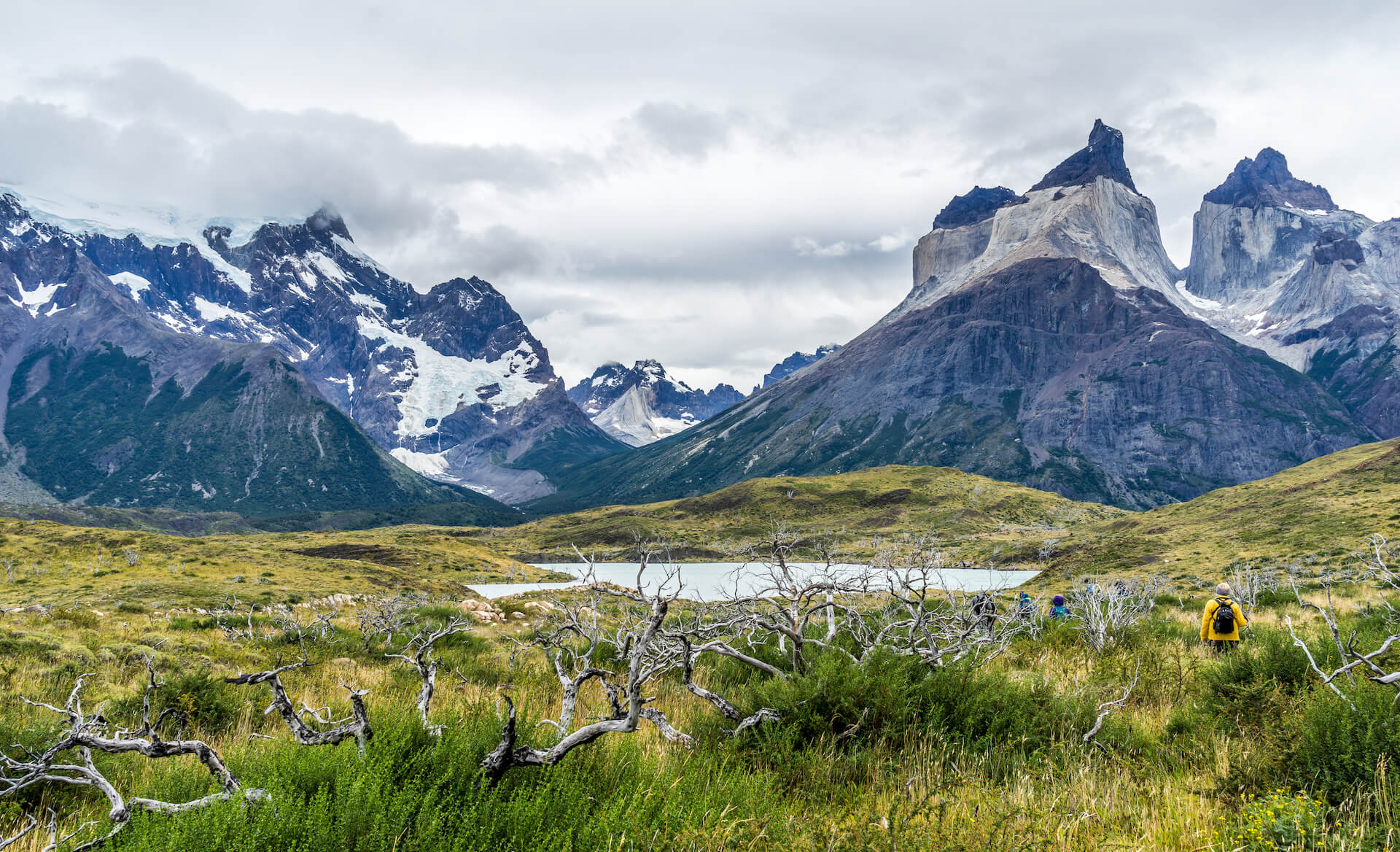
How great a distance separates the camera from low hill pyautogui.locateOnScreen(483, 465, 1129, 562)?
456 feet

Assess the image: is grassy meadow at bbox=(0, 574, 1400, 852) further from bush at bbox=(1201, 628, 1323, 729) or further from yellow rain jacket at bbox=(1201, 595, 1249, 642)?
yellow rain jacket at bbox=(1201, 595, 1249, 642)

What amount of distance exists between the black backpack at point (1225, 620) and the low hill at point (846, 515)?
340 ft

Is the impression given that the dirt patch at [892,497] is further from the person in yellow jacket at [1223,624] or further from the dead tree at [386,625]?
the person in yellow jacket at [1223,624]

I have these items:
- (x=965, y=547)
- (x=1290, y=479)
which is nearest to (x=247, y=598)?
(x=965, y=547)

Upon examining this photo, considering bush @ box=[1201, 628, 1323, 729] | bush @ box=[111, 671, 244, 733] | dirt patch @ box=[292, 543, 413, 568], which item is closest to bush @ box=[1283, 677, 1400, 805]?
bush @ box=[1201, 628, 1323, 729]

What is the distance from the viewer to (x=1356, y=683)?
248 inches

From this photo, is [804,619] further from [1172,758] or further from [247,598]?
[247,598]

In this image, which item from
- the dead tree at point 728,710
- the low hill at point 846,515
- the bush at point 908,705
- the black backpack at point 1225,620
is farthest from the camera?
the low hill at point 846,515

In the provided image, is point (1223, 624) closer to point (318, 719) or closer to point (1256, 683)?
point (1256, 683)

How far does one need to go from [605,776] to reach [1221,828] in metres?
4.31

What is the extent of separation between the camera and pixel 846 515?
160500 millimetres

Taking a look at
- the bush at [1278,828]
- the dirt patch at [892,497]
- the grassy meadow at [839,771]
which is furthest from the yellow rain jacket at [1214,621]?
the dirt patch at [892,497]

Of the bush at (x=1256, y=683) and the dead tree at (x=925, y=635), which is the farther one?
the dead tree at (x=925, y=635)

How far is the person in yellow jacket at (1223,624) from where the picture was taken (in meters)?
12.4
